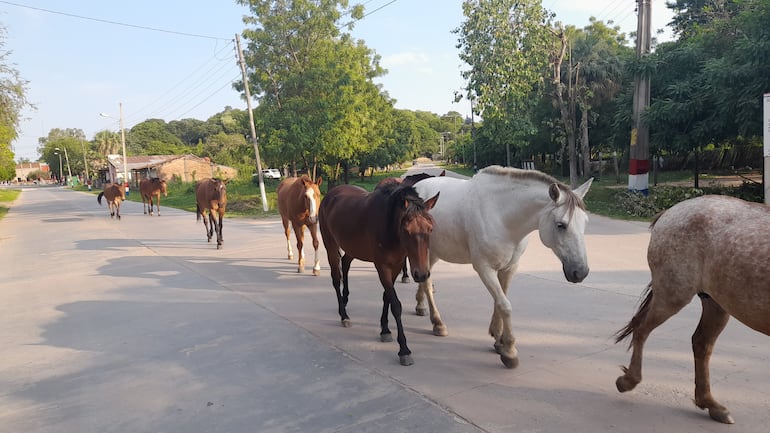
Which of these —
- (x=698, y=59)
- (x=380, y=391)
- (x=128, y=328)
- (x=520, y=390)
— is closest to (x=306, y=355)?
(x=380, y=391)

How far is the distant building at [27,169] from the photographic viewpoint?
137m

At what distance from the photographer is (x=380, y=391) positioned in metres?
3.40

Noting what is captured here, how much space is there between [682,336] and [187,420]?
13.9ft

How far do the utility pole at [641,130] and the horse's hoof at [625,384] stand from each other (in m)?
11.6

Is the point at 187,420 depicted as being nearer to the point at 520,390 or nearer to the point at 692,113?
the point at 520,390

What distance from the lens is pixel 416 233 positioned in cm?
367

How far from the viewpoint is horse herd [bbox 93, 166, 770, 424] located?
2.59 m

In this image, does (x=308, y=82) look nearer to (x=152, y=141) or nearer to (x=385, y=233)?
(x=385, y=233)

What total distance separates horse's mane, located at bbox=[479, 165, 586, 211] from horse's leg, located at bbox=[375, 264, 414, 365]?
4.21 ft

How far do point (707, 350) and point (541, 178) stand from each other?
165cm

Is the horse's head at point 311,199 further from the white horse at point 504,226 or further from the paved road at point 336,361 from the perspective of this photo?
the white horse at point 504,226

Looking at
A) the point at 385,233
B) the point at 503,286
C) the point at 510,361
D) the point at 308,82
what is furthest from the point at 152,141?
the point at 510,361

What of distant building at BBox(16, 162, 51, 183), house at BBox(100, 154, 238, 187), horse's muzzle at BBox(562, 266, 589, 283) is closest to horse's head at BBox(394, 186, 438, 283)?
horse's muzzle at BBox(562, 266, 589, 283)

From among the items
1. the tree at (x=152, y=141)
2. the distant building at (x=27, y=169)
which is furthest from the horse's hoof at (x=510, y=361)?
the distant building at (x=27, y=169)
